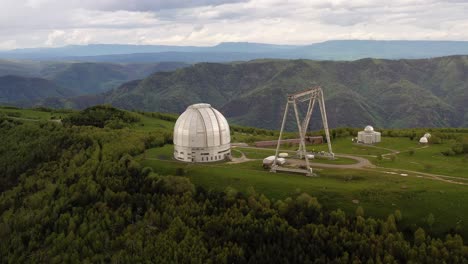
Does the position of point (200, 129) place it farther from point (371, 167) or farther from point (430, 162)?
point (430, 162)

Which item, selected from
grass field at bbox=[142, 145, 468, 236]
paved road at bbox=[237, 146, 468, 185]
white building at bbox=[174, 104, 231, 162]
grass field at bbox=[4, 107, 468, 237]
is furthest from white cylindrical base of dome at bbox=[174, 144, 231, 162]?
paved road at bbox=[237, 146, 468, 185]

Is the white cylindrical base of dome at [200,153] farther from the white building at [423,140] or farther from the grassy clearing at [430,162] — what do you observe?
the white building at [423,140]

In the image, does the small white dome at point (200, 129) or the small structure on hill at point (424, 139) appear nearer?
the small white dome at point (200, 129)

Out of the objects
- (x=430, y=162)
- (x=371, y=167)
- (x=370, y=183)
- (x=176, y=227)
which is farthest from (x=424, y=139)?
(x=176, y=227)

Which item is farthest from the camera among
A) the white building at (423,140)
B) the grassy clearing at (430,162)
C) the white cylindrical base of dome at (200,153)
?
the white building at (423,140)

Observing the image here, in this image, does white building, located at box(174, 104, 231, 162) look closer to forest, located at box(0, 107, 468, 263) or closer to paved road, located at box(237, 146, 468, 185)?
paved road, located at box(237, 146, 468, 185)

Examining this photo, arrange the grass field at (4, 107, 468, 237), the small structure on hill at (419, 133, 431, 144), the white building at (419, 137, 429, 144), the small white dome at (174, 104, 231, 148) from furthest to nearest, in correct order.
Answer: the small structure on hill at (419, 133, 431, 144) < the white building at (419, 137, 429, 144) < the small white dome at (174, 104, 231, 148) < the grass field at (4, 107, 468, 237)

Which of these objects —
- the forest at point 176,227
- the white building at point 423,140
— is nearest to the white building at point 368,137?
the white building at point 423,140

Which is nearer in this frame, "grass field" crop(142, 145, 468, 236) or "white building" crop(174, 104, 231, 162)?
"grass field" crop(142, 145, 468, 236)
